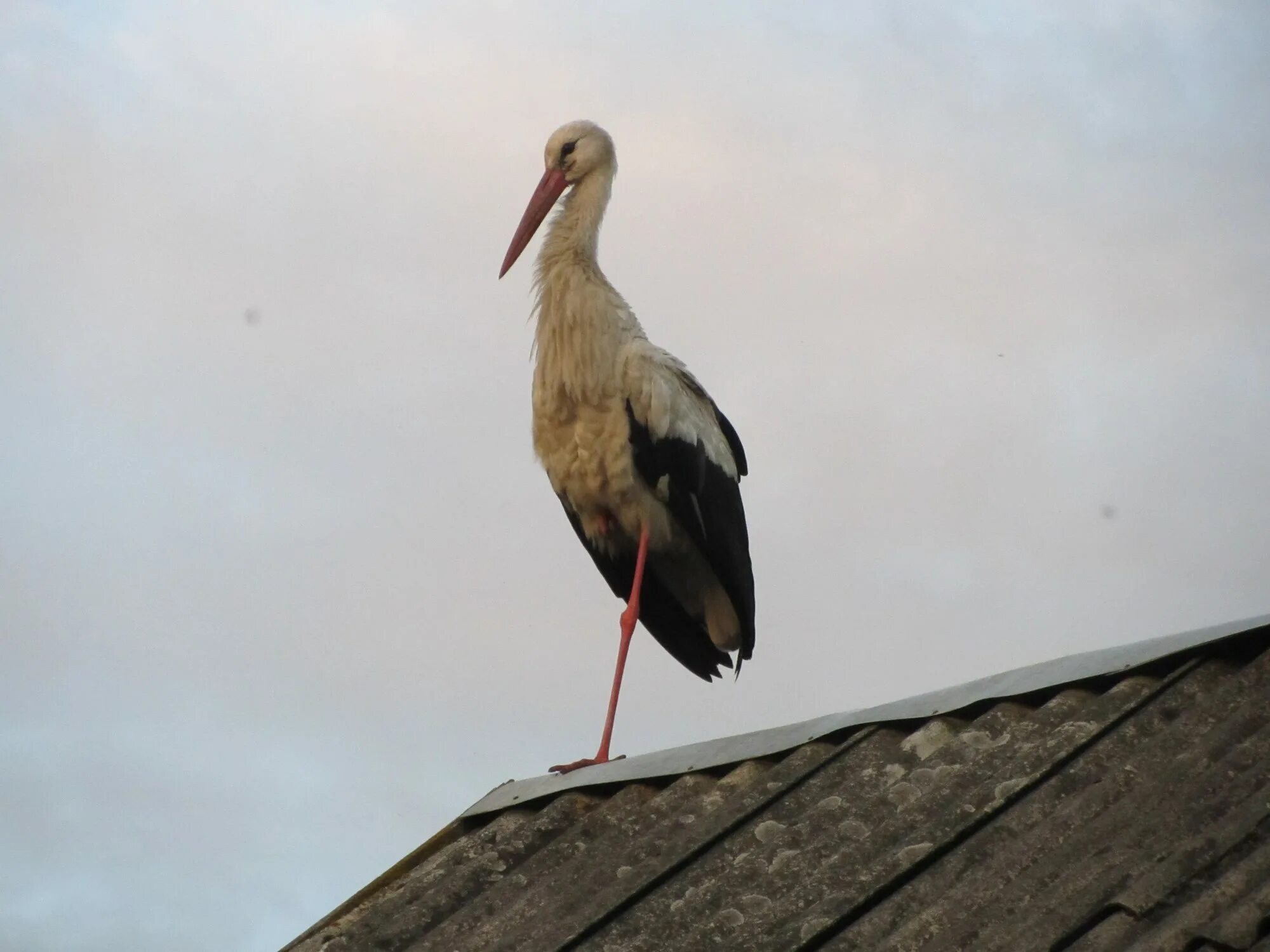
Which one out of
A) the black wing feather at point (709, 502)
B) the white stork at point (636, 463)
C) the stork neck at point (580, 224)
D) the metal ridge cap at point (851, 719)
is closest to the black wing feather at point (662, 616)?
the white stork at point (636, 463)

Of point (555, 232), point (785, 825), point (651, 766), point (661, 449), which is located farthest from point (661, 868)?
point (555, 232)

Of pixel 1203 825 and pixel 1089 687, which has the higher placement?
pixel 1089 687

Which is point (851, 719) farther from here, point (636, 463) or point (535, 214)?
point (535, 214)

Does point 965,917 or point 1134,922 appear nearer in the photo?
point 1134,922

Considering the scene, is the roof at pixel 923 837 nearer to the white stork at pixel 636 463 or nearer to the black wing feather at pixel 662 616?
the white stork at pixel 636 463

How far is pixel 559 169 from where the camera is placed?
835 centimetres

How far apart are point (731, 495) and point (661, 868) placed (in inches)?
142

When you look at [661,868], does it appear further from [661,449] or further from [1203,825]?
[661,449]

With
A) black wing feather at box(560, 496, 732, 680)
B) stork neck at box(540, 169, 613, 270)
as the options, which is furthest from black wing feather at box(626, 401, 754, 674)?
stork neck at box(540, 169, 613, 270)

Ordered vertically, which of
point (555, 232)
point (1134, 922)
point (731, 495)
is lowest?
point (1134, 922)

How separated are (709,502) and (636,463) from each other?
1.35 ft

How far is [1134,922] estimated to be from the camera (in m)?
2.99

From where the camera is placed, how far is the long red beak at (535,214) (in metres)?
8.32

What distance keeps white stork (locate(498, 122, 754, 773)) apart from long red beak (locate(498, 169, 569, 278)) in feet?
1.17
